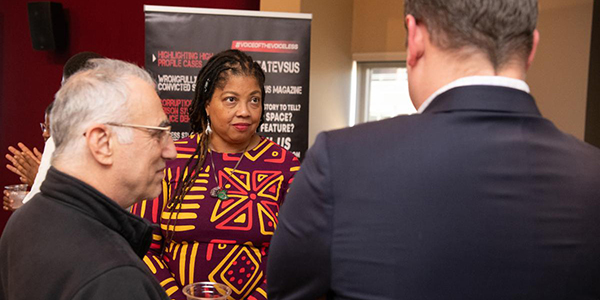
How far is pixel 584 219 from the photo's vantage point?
31.8 inches

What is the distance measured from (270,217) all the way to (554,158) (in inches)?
49.6

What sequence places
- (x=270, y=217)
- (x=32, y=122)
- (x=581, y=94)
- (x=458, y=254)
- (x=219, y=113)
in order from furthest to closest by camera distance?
1. (x=32, y=122)
2. (x=581, y=94)
3. (x=219, y=113)
4. (x=270, y=217)
5. (x=458, y=254)

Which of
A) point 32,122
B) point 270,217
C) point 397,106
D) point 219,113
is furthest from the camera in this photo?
point 397,106

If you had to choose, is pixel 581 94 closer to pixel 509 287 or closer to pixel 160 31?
pixel 160 31

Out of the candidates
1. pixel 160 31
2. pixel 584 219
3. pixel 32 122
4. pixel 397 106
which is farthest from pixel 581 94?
A: pixel 32 122

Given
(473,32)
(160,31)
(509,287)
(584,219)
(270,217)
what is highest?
(160,31)

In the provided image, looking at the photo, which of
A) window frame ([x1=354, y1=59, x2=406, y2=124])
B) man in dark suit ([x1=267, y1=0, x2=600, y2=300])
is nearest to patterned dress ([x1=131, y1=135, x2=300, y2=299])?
man in dark suit ([x1=267, y1=0, x2=600, y2=300])

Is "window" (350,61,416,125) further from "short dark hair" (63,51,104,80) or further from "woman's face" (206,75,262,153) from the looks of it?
"woman's face" (206,75,262,153)

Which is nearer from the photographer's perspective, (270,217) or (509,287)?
(509,287)

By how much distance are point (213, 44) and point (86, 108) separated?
100 inches

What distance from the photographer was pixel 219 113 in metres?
2.12

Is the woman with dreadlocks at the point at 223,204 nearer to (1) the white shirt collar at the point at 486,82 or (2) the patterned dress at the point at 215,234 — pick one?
(2) the patterned dress at the point at 215,234

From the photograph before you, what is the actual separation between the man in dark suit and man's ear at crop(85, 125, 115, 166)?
17.1 inches

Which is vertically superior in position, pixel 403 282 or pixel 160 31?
pixel 160 31
